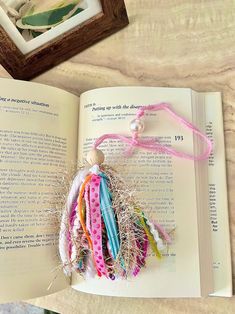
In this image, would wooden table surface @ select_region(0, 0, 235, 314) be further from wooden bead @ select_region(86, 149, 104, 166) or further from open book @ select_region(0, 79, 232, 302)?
wooden bead @ select_region(86, 149, 104, 166)

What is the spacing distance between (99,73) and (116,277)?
0.33m

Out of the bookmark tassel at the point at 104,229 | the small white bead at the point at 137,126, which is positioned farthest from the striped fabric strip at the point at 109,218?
the small white bead at the point at 137,126

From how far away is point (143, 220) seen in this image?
536 mm

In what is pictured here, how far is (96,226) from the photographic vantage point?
1.69 feet

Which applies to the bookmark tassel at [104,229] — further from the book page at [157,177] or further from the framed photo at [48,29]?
the framed photo at [48,29]

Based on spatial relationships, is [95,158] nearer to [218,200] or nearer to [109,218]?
[109,218]

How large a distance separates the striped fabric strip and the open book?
0.23 ft

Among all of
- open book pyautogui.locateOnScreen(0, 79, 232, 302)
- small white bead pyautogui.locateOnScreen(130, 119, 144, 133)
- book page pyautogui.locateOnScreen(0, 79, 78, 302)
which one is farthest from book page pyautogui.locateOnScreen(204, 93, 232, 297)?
book page pyautogui.locateOnScreen(0, 79, 78, 302)

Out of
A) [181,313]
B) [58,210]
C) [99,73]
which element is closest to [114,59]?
[99,73]

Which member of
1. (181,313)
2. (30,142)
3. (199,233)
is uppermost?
(30,142)

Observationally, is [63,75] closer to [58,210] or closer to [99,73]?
[99,73]

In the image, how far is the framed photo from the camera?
626 mm

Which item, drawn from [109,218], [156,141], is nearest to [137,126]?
[156,141]

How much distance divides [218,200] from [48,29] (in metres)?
0.37
